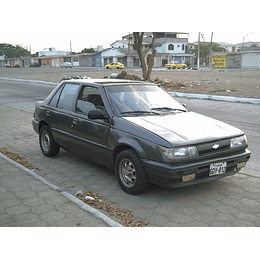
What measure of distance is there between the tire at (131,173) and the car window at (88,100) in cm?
102

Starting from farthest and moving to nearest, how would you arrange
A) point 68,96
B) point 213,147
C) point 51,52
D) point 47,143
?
point 51,52, point 47,143, point 68,96, point 213,147

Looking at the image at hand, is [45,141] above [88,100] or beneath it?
beneath

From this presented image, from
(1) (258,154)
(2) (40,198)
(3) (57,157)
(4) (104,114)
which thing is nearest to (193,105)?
(1) (258,154)

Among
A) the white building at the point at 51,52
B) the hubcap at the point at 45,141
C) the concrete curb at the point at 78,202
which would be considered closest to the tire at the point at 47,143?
the hubcap at the point at 45,141

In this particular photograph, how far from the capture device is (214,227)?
12.4 feet

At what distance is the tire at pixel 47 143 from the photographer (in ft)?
21.4

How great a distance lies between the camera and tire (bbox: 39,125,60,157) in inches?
257

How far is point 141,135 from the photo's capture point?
446 centimetres

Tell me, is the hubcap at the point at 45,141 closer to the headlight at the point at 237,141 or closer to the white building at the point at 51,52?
the headlight at the point at 237,141

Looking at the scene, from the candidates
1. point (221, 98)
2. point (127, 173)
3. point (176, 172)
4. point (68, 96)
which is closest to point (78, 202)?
point (127, 173)

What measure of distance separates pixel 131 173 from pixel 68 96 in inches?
87.6

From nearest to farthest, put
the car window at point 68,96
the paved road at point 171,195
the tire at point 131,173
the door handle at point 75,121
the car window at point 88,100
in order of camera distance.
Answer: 1. the paved road at point 171,195
2. the tire at point 131,173
3. the car window at point 88,100
4. the door handle at point 75,121
5. the car window at point 68,96

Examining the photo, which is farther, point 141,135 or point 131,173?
point 131,173

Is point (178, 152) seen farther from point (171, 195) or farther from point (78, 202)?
point (78, 202)
